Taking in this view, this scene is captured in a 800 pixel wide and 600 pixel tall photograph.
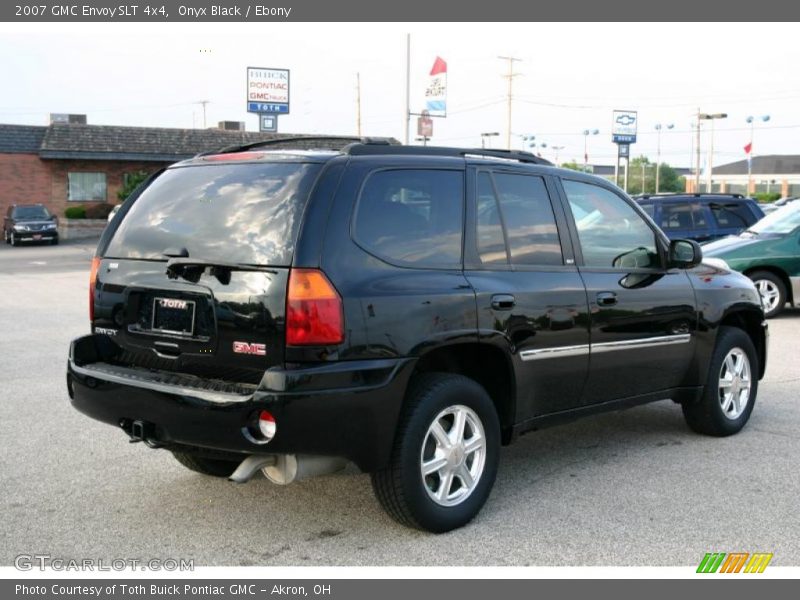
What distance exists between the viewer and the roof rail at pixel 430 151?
4.87 metres

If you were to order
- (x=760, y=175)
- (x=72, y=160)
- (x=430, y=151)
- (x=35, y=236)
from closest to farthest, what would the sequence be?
(x=430, y=151) < (x=35, y=236) < (x=72, y=160) < (x=760, y=175)

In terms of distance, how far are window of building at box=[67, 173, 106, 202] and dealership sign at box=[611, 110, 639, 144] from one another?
109 ft

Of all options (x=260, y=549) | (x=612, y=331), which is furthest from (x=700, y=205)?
(x=260, y=549)

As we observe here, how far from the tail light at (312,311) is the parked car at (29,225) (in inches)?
1382

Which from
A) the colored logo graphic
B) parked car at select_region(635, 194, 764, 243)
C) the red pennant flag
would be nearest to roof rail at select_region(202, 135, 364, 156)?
the colored logo graphic

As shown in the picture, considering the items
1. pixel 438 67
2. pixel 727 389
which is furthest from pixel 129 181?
pixel 727 389

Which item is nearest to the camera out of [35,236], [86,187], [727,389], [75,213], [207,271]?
[207,271]

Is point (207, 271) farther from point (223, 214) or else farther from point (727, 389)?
point (727, 389)

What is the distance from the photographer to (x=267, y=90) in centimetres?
5797

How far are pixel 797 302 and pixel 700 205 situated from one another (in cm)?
334

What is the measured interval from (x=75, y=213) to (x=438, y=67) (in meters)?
16.6

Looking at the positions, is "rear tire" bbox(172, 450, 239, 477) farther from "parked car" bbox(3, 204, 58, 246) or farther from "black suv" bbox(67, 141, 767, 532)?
"parked car" bbox(3, 204, 58, 246)

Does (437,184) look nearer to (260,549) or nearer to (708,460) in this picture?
(260,549)

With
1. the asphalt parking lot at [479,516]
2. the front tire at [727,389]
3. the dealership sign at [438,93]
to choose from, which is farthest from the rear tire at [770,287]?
the dealership sign at [438,93]
